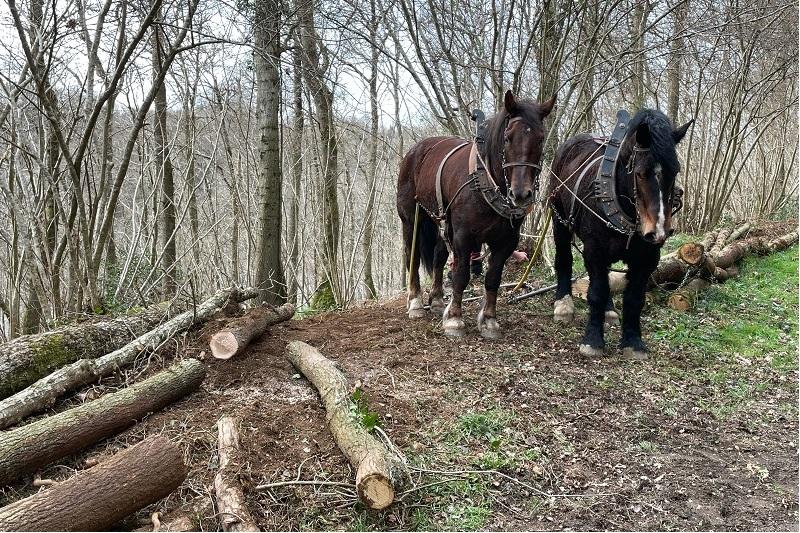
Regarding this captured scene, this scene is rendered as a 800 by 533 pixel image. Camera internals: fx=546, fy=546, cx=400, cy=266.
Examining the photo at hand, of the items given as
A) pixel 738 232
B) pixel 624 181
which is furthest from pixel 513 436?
pixel 738 232

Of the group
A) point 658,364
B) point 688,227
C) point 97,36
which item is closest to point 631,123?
point 658,364

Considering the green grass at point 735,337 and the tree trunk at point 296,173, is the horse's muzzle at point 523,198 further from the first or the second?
the tree trunk at point 296,173

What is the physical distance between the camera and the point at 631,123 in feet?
→ 13.3

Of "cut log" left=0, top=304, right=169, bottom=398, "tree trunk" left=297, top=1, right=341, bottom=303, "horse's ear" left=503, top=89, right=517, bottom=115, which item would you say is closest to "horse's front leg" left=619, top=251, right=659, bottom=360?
"horse's ear" left=503, top=89, right=517, bottom=115

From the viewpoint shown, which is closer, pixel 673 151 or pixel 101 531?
pixel 101 531

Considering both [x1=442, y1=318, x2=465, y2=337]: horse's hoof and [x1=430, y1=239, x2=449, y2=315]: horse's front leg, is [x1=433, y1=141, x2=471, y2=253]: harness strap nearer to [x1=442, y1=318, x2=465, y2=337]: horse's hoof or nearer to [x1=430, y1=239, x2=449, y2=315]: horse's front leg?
[x1=430, y1=239, x2=449, y2=315]: horse's front leg

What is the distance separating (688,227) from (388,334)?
8021mm

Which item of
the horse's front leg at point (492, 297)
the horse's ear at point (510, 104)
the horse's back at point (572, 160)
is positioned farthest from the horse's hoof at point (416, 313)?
the horse's ear at point (510, 104)

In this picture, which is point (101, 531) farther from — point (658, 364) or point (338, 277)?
point (338, 277)

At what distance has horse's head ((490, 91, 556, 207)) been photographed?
4043 millimetres

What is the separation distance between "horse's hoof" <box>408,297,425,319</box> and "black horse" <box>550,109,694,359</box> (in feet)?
4.46

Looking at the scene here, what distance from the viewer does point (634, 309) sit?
455 cm

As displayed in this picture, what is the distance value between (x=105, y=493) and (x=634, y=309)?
3.94 meters

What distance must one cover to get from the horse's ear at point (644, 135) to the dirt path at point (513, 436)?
1769 mm
